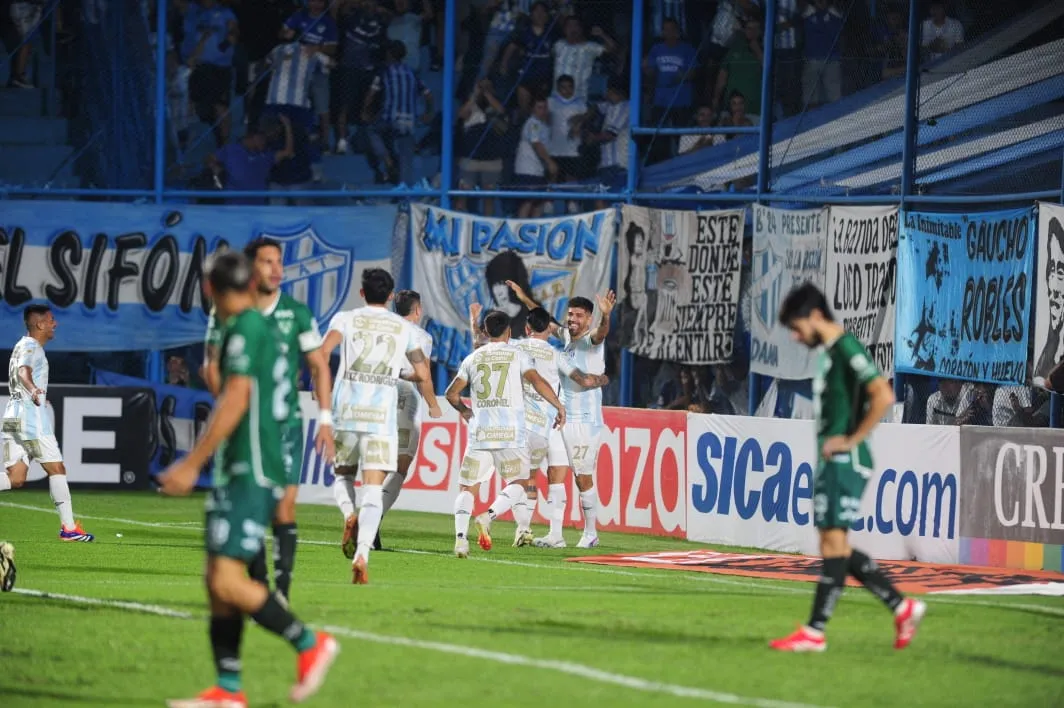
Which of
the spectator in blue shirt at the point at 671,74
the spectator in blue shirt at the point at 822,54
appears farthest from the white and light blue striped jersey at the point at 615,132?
the spectator in blue shirt at the point at 822,54

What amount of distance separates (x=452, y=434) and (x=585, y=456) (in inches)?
180

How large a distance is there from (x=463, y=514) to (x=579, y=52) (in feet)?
33.2

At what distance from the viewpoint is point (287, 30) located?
26.2m

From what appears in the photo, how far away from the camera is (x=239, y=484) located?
7910 mm

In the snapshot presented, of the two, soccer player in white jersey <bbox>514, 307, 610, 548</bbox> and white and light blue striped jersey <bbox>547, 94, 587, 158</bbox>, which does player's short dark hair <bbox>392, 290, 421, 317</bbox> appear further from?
white and light blue striped jersey <bbox>547, 94, 587, 158</bbox>

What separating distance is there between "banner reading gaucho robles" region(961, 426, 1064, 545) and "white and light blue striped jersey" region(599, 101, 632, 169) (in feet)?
29.4

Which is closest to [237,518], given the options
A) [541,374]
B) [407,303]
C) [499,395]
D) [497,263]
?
[407,303]

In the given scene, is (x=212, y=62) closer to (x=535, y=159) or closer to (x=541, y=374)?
(x=535, y=159)

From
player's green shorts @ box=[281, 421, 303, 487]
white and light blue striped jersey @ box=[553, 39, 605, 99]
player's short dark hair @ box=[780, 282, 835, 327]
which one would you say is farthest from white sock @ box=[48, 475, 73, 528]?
white and light blue striped jersey @ box=[553, 39, 605, 99]

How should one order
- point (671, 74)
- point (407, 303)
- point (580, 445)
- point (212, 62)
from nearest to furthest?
point (407, 303)
point (580, 445)
point (671, 74)
point (212, 62)

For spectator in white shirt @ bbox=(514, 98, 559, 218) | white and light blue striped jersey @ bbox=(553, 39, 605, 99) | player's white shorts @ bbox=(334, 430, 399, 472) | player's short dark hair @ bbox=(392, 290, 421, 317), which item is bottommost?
player's white shorts @ bbox=(334, 430, 399, 472)

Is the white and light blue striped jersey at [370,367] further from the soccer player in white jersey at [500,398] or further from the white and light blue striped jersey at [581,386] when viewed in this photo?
the white and light blue striped jersey at [581,386]

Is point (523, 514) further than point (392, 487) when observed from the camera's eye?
Yes

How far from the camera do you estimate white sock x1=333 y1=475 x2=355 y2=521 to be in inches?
590
